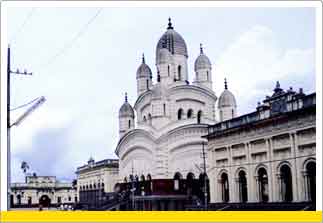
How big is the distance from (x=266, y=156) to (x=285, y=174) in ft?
1.51

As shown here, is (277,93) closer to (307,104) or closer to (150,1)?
(307,104)

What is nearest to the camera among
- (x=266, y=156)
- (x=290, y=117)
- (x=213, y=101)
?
(x=290, y=117)

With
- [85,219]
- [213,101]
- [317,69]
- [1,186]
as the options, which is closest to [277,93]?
[317,69]

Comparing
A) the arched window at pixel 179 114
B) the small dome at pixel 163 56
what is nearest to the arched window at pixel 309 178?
the arched window at pixel 179 114

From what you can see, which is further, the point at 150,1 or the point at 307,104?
the point at 307,104

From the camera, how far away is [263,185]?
1041cm

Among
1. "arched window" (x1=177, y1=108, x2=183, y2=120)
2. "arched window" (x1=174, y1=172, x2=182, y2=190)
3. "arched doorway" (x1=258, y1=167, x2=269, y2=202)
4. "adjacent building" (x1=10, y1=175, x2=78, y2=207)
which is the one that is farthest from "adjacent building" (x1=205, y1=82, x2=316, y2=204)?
"arched window" (x1=177, y1=108, x2=183, y2=120)

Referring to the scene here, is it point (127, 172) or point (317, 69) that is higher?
point (317, 69)

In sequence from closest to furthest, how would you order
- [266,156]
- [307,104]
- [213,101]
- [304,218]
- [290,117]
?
1. [304,218]
2. [307,104]
3. [290,117]
4. [266,156]
5. [213,101]

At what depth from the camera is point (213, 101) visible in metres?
16.4

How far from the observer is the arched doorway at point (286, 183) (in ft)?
31.7

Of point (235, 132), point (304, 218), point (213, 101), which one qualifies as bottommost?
point (304, 218)

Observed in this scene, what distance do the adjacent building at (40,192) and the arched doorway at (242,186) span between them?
3.25 metres

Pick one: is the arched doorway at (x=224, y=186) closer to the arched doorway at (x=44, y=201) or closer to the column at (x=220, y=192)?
the column at (x=220, y=192)
